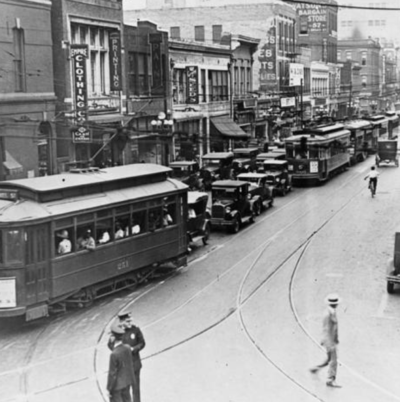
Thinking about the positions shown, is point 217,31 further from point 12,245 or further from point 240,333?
point 240,333

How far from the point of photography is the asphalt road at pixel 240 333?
13.2 m

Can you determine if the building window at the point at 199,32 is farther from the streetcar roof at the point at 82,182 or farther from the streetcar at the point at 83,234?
the streetcar roof at the point at 82,182

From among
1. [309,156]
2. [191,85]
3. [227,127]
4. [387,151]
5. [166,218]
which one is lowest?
[166,218]

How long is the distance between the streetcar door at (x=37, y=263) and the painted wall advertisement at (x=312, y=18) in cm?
5563

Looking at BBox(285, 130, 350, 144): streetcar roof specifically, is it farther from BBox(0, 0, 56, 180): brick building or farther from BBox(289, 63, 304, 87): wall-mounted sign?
BBox(289, 63, 304, 87): wall-mounted sign

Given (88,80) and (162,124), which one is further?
(162,124)

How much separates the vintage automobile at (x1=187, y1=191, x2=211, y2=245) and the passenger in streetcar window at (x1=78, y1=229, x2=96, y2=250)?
7.07 metres

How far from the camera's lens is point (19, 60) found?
30.5 m

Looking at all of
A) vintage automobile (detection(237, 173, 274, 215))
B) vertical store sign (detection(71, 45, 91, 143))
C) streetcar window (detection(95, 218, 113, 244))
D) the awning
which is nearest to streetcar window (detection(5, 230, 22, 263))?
streetcar window (detection(95, 218, 113, 244))

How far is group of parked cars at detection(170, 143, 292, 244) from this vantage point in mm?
26516

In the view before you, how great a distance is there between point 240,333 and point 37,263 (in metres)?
4.56

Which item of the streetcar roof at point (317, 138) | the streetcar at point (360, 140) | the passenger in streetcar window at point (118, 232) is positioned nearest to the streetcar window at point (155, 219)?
the passenger in streetcar window at point (118, 232)

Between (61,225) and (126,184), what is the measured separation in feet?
10.4

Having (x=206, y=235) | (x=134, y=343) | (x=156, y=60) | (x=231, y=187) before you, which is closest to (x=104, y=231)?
(x=134, y=343)
